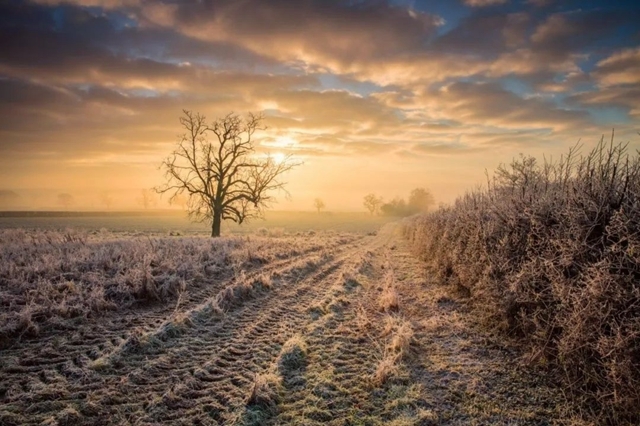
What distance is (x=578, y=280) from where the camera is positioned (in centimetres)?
495

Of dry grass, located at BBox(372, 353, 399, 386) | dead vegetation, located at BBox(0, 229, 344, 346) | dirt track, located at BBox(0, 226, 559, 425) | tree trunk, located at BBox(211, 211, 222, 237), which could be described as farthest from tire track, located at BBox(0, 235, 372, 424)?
tree trunk, located at BBox(211, 211, 222, 237)

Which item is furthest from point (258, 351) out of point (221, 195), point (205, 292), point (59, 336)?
point (221, 195)

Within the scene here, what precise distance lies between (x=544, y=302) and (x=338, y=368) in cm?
357

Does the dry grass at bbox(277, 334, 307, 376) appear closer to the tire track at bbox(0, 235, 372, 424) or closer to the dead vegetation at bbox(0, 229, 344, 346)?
the tire track at bbox(0, 235, 372, 424)

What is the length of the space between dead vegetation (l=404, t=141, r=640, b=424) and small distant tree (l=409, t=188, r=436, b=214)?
119 meters

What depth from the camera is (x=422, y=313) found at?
30.8 feet

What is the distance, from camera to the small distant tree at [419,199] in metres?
124

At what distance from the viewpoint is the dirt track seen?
15.0 feet

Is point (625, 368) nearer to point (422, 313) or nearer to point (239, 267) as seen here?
point (422, 313)

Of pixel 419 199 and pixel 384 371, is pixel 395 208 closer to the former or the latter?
pixel 419 199

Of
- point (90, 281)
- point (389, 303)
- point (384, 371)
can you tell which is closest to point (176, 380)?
point (384, 371)

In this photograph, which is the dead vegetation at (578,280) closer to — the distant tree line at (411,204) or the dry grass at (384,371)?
the dry grass at (384,371)

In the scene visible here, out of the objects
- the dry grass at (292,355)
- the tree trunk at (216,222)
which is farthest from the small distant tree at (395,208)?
the dry grass at (292,355)

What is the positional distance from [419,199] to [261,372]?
125241 millimetres
